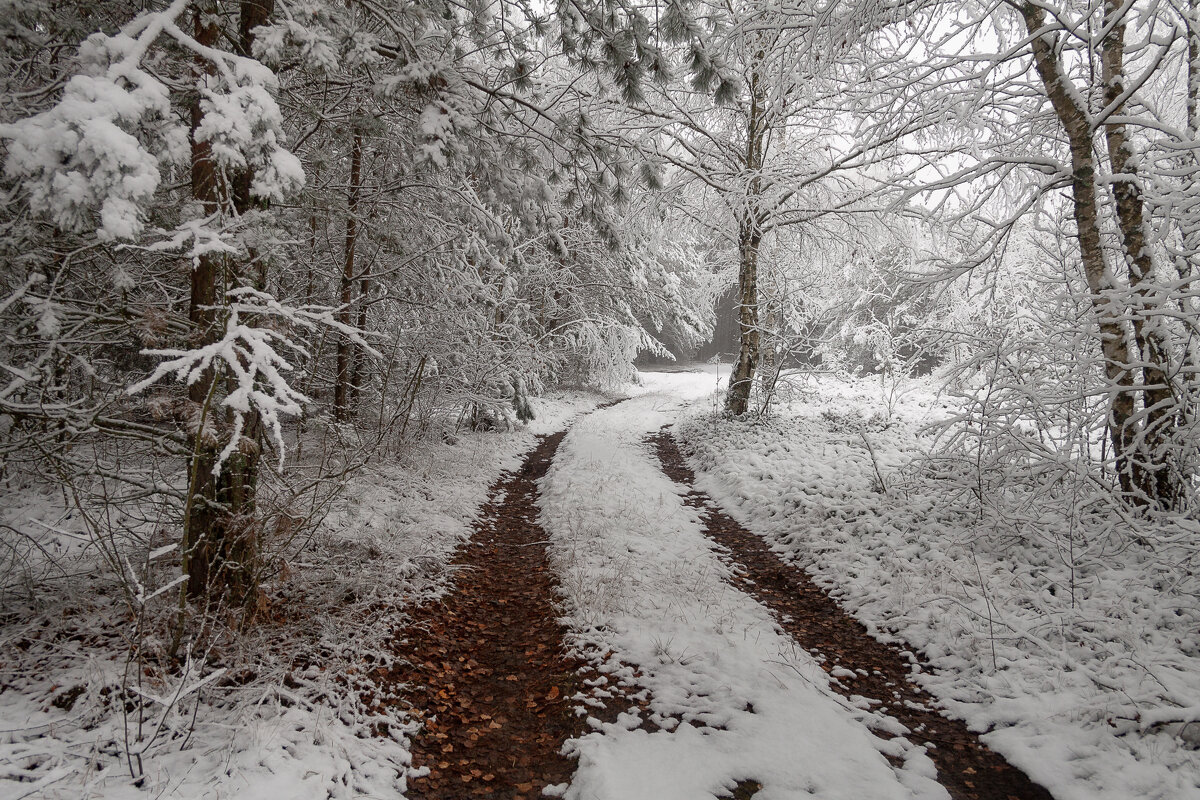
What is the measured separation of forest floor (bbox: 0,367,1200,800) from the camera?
10.1 feet

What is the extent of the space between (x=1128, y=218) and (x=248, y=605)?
8935 mm

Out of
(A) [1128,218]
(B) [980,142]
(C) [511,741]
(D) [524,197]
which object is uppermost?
(B) [980,142]

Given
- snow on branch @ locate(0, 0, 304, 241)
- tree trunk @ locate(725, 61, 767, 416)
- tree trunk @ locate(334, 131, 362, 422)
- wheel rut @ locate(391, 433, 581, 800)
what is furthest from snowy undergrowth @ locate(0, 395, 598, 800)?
tree trunk @ locate(725, 61, 767, 416)

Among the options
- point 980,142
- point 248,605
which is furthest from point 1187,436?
point 248,605

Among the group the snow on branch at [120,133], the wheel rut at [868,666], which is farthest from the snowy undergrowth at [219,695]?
the wheel rut at [868,666]

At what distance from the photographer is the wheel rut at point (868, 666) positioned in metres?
3.31

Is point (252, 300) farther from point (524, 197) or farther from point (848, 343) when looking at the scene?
point (848, 343)

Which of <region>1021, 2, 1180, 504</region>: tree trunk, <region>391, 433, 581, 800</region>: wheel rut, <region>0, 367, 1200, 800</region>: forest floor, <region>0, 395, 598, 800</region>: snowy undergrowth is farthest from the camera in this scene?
<region>1021, 2, 1180, 504</region>: tree trunk

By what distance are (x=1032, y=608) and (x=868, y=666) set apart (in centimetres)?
159

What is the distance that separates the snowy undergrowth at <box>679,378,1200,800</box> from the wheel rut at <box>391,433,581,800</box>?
295 cm

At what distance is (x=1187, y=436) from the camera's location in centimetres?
477

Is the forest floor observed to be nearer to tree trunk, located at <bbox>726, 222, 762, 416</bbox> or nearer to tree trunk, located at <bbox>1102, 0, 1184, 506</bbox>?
tree trunk, located at <bbox>1102, 0, 1184, 506</bbox>

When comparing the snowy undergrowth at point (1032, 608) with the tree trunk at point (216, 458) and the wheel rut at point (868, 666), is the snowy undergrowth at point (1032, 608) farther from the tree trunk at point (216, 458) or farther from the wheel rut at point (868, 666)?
the tree trunk at point (216, 458)

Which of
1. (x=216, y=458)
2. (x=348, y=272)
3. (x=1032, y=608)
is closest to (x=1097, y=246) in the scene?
(x=1032, y=608)
